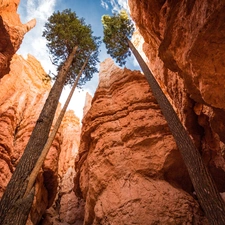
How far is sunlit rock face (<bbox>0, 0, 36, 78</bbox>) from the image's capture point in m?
13.2

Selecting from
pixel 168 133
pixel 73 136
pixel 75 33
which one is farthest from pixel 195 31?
pixel 73 136

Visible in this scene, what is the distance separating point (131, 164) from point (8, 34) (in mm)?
10394

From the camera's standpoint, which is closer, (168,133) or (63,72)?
(63,72)

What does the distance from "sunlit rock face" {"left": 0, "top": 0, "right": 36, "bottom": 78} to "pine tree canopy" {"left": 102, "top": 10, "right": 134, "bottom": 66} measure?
6307mm

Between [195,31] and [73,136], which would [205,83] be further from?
[73,136]

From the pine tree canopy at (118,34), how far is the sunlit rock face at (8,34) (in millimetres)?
6307

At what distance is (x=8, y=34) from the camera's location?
13.0 metres

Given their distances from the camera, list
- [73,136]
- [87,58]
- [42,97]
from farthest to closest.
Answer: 1. [73,136]
2. [42,97]
3. [87,58]

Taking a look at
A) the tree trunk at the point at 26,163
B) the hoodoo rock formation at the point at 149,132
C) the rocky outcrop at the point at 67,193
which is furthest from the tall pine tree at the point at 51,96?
the rocky outcrop at the point at 67,193

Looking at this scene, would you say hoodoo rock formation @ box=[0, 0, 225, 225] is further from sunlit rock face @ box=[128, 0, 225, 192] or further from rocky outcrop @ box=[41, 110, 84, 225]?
rocky outcrop @ box=[41, 110, 84, 225]

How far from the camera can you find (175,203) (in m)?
7.73

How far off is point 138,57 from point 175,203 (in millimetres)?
6879

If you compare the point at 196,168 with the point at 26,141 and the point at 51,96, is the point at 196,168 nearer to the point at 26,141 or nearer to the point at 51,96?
the point at 51,96

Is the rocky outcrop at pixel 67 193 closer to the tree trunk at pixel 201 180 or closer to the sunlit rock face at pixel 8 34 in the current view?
the sunlit rock face at pixel 8 34
